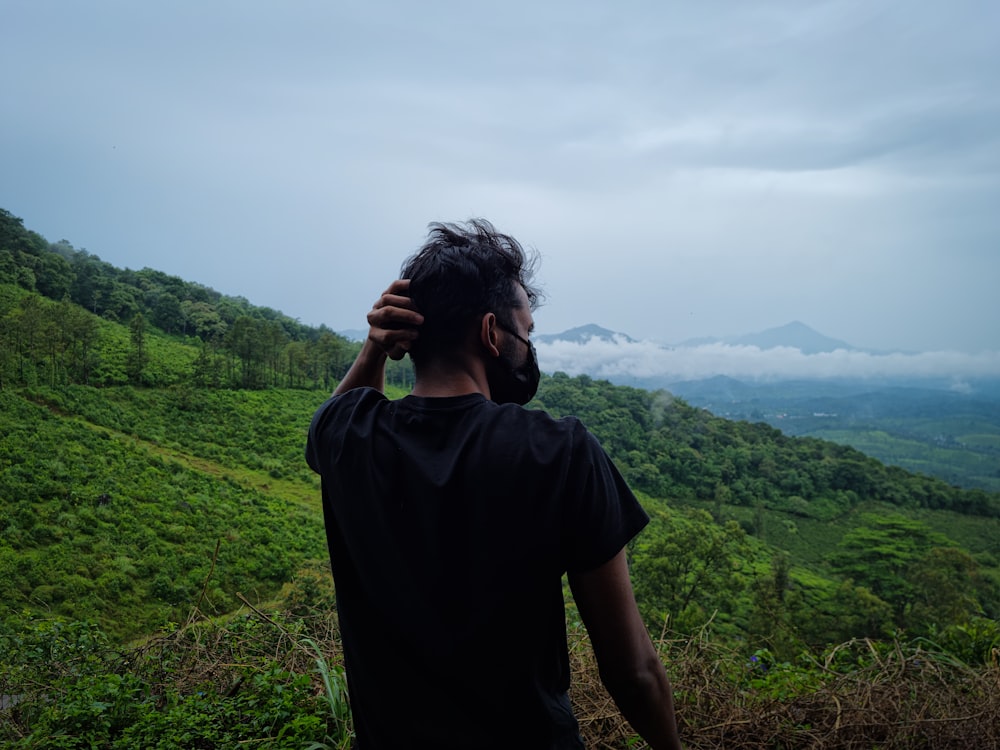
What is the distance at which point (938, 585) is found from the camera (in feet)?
32.0

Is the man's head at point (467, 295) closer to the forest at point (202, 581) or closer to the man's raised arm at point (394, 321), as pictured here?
the man's raised arm at point (394, 321)

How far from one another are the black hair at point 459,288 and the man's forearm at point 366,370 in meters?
0.17

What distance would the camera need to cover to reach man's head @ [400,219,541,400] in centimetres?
88

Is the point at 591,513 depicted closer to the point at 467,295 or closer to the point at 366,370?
the point at 467,295

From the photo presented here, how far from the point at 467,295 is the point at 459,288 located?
2cm

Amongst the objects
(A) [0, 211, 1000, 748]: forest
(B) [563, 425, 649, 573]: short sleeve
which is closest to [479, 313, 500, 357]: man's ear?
(B) [563, 425, 649, 573]: short sleeve

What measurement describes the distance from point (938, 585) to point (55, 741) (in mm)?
11987

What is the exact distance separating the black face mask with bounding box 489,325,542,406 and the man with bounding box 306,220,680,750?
0.30 feet

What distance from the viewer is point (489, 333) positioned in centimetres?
88

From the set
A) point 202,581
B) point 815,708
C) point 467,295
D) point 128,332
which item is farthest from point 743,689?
point 128,332

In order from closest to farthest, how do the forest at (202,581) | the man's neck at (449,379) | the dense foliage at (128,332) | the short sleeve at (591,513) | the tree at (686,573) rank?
the short sleeve at (591,513) < the man's neck at (449,379) < the forest at (202,581) < the dense foliage at (128,332) < the tree at (686,573)

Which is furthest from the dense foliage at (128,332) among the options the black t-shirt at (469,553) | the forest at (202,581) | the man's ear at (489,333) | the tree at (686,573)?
the tree at (686,573)

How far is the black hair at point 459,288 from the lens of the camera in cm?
88

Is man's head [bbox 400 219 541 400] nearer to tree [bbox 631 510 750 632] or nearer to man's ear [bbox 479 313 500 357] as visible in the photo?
man's ear [bbox 479 313 500 357]
